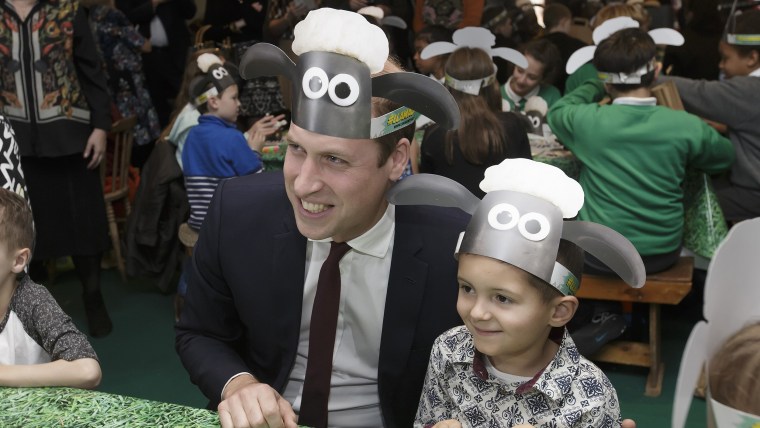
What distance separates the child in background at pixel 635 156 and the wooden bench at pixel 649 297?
5 cm

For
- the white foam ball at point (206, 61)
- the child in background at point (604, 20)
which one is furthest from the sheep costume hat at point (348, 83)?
the child in background at point (604, 20)

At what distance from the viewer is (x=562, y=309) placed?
1.50 metres

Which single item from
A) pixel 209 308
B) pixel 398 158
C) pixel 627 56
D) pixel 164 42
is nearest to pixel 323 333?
pixel 209 308

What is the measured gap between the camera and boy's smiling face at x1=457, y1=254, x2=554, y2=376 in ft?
4.64

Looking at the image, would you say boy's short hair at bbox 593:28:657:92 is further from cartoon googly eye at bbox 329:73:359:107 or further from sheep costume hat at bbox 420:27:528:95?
cartoon googly eye at bbox 329:73:359:107

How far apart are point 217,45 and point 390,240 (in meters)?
4.36

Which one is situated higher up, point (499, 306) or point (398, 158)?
point (398, 158)

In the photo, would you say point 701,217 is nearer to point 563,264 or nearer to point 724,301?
point 563,264

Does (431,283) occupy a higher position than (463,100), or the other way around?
(431,283)

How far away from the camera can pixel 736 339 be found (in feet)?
3.28

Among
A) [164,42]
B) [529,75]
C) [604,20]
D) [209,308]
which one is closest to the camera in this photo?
[209,308]

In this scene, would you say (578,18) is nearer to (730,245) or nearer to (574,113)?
(574,113)

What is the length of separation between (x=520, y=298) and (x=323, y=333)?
1.56 ft

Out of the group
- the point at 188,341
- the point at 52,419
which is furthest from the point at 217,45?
the point at 52,419
